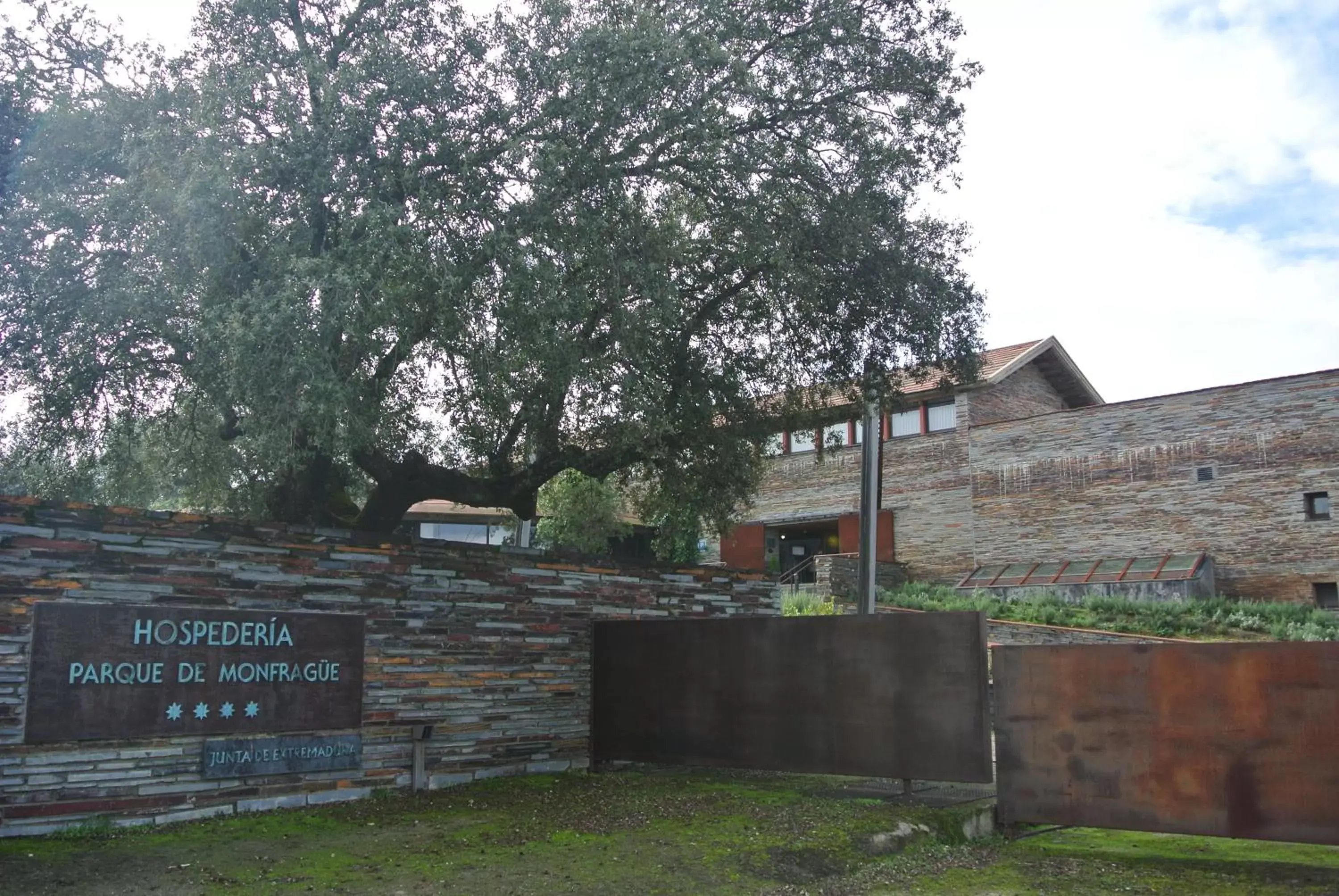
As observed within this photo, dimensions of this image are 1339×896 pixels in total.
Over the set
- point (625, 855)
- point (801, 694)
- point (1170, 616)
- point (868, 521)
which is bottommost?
point (625, 855)

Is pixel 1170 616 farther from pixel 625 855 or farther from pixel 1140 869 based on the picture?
pixel 625 855

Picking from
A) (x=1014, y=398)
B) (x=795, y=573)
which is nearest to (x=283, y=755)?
(x=795, y=573)

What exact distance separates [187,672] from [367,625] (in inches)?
72.9

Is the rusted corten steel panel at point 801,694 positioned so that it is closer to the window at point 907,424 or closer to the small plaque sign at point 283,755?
the small plaque sign at point 283,755

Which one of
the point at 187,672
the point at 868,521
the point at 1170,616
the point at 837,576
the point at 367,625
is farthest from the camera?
the point at 837,576

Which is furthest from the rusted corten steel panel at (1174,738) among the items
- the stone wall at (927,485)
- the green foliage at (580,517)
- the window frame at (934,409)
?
the window frame at (934,409)

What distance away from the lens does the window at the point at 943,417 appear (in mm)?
33969

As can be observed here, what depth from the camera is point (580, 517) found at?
27.1m

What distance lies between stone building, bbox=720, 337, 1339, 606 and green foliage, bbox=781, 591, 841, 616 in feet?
5.76

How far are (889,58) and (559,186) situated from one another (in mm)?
5291

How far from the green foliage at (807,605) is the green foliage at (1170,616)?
5.91 feet

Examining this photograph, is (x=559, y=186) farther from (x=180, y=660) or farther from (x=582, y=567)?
(x=180, y=660)

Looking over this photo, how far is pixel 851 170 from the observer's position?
13570 millimetres

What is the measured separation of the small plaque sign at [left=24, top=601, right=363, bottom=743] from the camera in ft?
27.7
